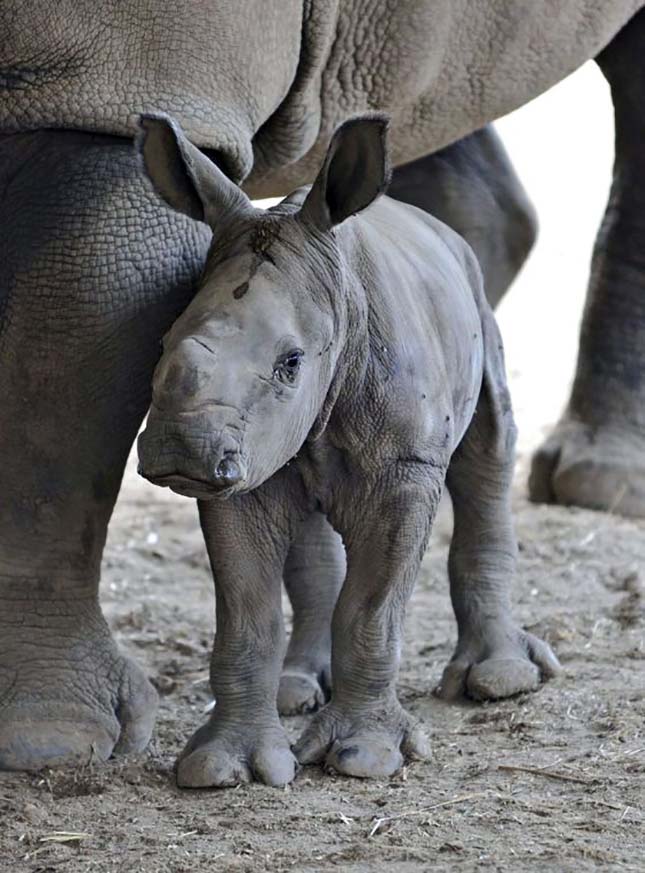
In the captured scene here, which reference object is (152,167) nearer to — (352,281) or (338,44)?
(352,281)

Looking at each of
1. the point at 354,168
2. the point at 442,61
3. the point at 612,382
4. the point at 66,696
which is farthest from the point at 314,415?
the point at 612,382

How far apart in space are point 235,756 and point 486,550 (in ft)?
3.43

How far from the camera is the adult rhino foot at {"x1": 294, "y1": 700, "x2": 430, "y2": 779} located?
13.0ft

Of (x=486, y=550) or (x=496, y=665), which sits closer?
(x=496, y=665)

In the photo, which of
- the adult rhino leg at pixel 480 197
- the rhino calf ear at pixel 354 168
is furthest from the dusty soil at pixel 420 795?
the adult rhino leg at pixel 480 197

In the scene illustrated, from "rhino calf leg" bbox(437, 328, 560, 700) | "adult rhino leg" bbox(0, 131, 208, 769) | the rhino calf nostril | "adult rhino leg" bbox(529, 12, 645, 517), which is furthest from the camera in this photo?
"adult rhino leg" bbox(529, 12, 645, 517)

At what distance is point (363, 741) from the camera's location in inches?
157

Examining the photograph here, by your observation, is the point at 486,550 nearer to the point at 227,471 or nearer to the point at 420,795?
the point at 420,795

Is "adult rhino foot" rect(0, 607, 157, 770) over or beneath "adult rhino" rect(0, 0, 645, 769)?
beneath

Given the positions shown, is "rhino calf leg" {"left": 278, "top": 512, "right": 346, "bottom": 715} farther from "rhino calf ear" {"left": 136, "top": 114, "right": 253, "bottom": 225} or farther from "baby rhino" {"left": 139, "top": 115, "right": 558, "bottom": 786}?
"rhino calf ear" {"left": 136, "top": 114, "right": 253, "bottom": 225}

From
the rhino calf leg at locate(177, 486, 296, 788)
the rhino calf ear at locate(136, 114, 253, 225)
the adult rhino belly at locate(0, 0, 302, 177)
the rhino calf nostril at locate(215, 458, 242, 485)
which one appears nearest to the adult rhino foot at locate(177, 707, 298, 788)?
the rhino calf leg at locate(177, 486, 296, 788)

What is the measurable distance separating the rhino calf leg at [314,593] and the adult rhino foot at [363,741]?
60cm

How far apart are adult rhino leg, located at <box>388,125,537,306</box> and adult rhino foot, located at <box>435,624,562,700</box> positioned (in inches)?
97.7

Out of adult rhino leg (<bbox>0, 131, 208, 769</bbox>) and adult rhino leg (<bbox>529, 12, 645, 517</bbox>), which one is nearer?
adult rhino leg (<bbox>0, 131, 208, 769</bbox>)
